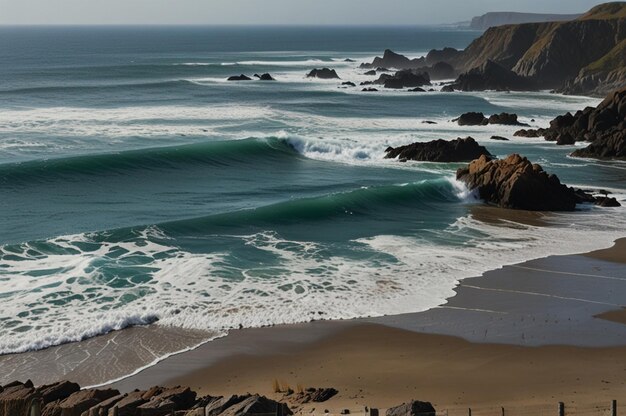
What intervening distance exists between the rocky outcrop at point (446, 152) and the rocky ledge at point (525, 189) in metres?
7.08

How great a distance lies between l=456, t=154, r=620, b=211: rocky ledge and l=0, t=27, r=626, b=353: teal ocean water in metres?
0.63

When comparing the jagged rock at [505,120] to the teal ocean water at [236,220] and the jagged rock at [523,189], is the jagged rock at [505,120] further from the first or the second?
the jagged rock at [523,189]

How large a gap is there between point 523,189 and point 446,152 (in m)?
9.65

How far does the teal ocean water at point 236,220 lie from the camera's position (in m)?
19.9

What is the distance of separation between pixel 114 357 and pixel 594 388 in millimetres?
8301

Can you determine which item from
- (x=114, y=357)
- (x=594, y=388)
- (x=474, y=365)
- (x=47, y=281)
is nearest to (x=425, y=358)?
(x=474, y=365)

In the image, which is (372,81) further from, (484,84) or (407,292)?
(407,292)

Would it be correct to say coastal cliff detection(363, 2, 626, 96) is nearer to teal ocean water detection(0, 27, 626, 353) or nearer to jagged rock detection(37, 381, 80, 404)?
teal ocean water detection(0, 27, 626, 353)

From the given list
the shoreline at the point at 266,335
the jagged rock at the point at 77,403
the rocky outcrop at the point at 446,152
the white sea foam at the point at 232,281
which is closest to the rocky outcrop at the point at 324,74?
the rocky outcrop at the point at 446,152

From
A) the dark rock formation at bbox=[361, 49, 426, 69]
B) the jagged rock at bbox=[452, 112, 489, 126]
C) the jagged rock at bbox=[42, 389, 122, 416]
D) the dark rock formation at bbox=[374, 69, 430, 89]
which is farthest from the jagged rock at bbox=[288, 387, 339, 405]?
the dark rock formation at bbox=[361, 49, 426, 69]

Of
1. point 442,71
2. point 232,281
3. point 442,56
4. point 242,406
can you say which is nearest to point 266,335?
point 232,281

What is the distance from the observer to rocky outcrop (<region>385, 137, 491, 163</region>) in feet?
130

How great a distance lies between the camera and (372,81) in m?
87.1

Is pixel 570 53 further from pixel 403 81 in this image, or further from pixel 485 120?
pixel 485 120
